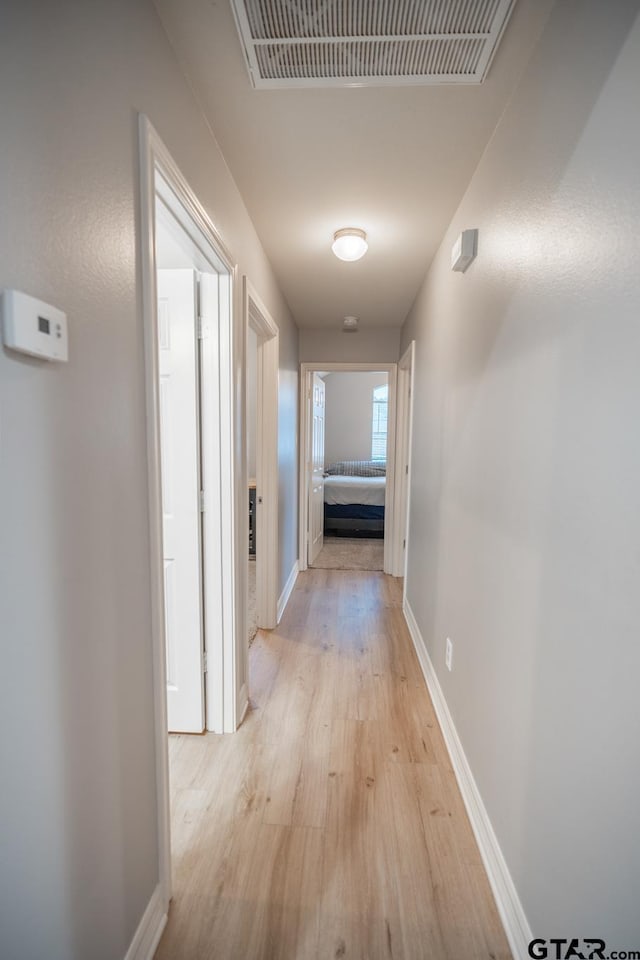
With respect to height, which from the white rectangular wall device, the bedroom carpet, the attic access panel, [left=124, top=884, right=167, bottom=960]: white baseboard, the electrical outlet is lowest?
the bedroom carpet

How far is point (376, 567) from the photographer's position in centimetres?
437

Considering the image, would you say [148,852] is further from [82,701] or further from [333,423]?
[333,423]

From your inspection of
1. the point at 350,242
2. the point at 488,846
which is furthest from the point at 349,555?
the point at 488,846

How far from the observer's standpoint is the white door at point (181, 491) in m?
1.68

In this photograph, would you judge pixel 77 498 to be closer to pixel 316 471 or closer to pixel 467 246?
pixel 467 246

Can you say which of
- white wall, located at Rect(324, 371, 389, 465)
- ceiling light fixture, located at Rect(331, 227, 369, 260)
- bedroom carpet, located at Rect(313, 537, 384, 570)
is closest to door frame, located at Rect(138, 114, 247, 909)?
ceiling light fixture, located at Rect(331, 227, 369, 260)

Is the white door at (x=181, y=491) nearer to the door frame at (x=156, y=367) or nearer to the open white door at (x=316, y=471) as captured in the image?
the door frame at (x=156, y=367)

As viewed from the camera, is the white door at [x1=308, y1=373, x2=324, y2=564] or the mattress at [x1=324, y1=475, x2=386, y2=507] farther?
the mattress at [x1=324, y1=475, x2=386, y2=507]

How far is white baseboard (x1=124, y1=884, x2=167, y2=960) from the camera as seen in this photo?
1013 millimetres

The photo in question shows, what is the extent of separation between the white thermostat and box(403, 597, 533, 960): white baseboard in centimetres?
168

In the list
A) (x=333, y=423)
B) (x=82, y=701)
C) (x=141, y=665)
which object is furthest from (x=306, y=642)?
(x=333, y=423)

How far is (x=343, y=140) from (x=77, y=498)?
1563 millimetres

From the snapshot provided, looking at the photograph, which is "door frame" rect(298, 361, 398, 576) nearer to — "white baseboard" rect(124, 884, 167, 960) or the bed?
the bed

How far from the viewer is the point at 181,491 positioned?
1748mm
